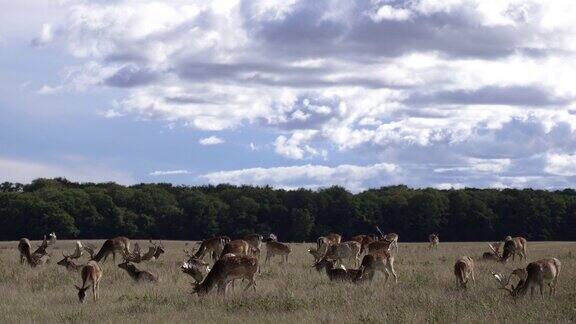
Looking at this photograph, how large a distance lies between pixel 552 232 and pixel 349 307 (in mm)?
57824

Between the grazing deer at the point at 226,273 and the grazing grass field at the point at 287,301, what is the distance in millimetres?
307

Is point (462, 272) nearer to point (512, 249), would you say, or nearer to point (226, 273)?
point (226, 273)

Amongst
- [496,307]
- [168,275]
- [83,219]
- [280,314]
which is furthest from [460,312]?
[83,219]

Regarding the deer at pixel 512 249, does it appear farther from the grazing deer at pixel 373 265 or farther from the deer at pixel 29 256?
the deer at pixel 29 256

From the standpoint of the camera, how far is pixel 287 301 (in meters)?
16.7

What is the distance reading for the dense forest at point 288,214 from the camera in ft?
221

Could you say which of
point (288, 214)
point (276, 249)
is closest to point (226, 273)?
point (276, 249)

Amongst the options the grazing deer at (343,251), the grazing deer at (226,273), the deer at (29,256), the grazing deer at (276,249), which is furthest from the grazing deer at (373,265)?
the deer at (29,256)

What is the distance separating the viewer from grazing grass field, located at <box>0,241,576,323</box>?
1496 centimetres

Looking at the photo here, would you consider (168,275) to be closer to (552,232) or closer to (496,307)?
(496,307)

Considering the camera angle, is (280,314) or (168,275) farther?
(168,275)

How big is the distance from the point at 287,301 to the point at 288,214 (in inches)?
2140

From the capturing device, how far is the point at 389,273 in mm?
21609

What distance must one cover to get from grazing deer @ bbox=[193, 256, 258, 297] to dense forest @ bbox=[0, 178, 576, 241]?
159ft
